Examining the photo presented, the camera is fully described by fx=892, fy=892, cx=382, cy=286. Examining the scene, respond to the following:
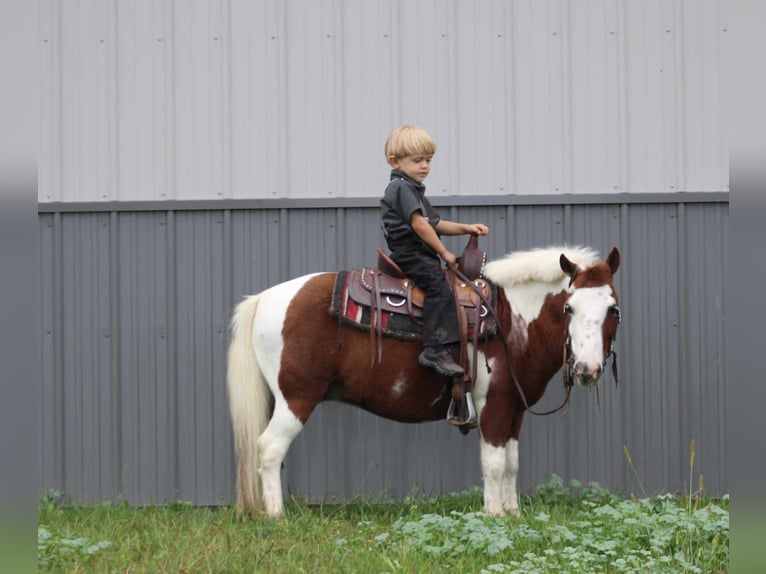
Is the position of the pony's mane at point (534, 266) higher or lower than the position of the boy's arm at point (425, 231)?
lower

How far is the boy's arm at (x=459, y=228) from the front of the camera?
19.1 ft

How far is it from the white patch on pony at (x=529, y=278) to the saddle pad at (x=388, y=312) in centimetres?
27

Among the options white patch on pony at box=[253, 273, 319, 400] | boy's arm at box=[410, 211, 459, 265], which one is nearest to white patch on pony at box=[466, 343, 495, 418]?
boy's arm at box=[410, 211, 459, 265]

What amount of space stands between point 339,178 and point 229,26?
146cm

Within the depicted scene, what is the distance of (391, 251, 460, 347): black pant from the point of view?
5.66 metres

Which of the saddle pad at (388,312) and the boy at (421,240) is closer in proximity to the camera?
the boy at (421,240)

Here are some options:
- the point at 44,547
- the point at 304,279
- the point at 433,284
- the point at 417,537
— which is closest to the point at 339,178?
the point at 304,279

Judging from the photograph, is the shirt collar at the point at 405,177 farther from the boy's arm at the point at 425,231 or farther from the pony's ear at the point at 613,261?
the pony's ear at the point at 613,261

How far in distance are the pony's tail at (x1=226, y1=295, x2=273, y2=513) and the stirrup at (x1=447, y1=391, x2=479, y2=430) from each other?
1.26 metres

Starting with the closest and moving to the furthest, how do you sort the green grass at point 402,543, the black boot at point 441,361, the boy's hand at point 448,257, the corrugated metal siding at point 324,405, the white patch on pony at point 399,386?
1. the green grass at point 402,543
2. the black boot at point 441,361
3. the boy's hand at point 448,257
4. the white patch on pony at point 399,386
5. the corrugated metal siding at point 324,405

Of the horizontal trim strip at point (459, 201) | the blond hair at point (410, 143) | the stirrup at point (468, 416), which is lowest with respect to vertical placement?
the stirrup at point (468, 416)

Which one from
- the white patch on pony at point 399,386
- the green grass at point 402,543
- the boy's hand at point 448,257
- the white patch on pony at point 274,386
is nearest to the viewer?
the green grass at point 402,543

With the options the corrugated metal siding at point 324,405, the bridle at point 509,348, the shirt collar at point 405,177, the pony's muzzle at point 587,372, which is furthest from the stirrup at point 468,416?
the shirt collar at point 405,177

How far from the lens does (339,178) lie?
6.88 metres
